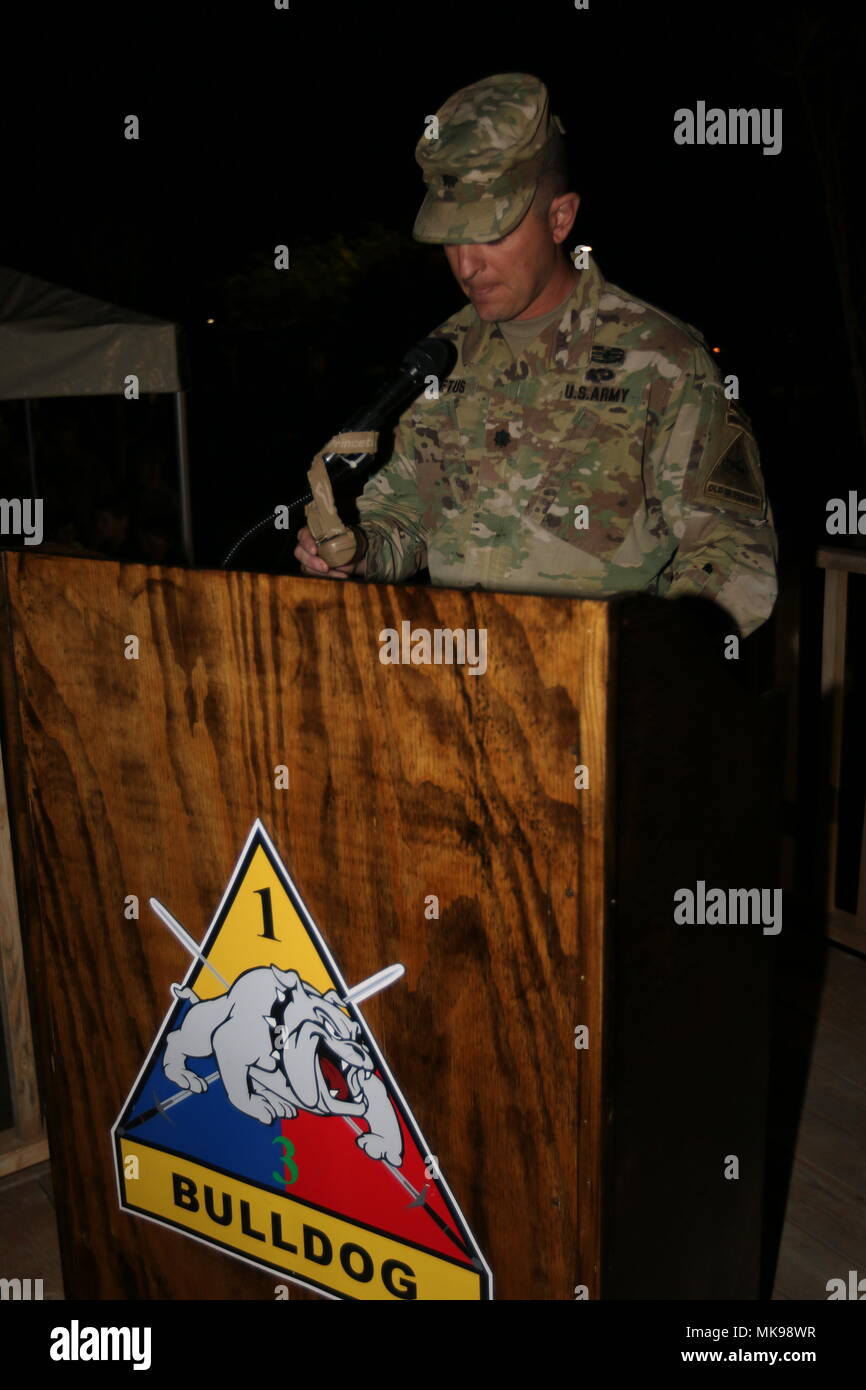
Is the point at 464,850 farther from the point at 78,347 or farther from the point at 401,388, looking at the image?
the point at 78,347

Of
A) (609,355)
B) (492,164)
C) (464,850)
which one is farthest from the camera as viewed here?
(609,355)

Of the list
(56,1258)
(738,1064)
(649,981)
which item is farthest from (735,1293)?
(56,1258)

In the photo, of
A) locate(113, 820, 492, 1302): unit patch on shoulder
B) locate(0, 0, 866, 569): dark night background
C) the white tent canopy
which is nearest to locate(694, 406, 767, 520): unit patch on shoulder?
locate(113, 820, 492, 1302): unit patch on shoulder

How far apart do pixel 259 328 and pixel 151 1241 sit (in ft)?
41.3

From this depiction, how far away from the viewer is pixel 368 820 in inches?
44.3

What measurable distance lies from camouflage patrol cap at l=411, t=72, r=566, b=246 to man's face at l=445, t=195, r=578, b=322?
33 mm

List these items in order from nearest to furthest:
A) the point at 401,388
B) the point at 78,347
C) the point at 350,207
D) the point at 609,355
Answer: the point at 401,388 < the point at 609,355 < the point at 78,347 < the point at 350,207

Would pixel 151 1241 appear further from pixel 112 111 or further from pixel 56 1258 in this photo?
pixel 112 111

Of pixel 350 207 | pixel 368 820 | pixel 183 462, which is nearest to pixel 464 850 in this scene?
pixel 368 820

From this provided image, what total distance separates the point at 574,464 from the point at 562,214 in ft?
1.17

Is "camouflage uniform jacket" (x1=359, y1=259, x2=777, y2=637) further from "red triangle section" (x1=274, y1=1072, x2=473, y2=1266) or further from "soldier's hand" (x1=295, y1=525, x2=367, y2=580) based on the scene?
"red triangle section" (x1=274, y1=1072, x2=473, y2=1266)

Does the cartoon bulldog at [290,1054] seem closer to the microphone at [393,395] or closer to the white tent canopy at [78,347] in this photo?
the microphone at [393,395]

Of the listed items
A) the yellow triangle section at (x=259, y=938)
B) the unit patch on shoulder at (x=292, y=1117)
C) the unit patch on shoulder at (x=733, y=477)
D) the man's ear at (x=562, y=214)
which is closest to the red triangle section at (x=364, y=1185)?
the unit patch on shoulder at (x=292, y=1117)

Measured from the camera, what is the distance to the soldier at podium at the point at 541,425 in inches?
57.6
